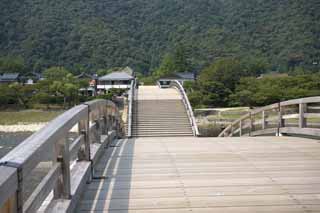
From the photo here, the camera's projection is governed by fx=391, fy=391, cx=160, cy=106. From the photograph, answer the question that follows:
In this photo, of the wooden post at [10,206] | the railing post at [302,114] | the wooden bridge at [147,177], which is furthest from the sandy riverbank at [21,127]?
the wooden post at [10,206]

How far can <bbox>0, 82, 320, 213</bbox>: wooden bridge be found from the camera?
2299mm

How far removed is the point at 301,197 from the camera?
3.68 meters

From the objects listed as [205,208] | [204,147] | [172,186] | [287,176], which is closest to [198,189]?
[172,186]

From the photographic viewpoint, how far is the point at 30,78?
78.7 metres

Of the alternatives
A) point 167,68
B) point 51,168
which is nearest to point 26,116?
point 167,68

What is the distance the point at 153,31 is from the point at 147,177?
106403 mm

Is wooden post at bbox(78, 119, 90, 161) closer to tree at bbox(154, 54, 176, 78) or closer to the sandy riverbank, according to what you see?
the sandy riverbank

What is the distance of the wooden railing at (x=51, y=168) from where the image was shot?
1.82 metres

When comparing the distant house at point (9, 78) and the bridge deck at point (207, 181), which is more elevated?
the distant house at point (9, 78)

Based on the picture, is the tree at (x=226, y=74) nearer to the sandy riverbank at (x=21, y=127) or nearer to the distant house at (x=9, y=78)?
the sandy riverbank at (x=21, y=127)

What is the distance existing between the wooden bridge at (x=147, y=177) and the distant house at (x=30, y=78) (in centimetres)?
7297

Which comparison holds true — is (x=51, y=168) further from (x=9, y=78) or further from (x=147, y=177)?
(x=9, y=78)

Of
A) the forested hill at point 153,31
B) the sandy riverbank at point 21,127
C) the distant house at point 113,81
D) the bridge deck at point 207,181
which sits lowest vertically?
the sandy riverbank at point 21,127

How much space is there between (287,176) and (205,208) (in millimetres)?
1548
